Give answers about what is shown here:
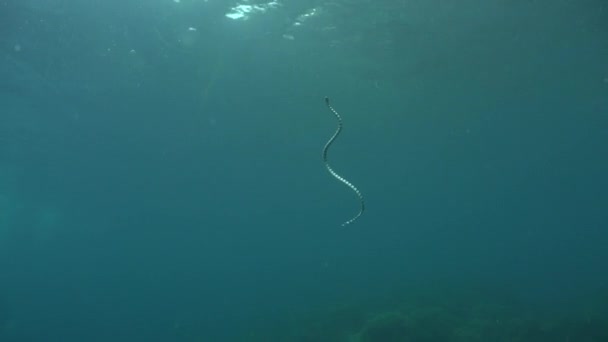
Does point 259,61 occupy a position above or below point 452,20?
below

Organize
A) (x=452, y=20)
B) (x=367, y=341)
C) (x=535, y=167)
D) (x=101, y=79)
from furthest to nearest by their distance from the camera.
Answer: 1. (x=535, y=167)
2. (x=101, y=79)
3. (x=452, y=20)
4. (x=367, y=341)

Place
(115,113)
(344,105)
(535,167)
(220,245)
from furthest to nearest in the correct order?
(220,245)
(535,167)
(344,105)
(115,113)

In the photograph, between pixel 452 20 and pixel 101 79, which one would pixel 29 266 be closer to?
pixel 101 79

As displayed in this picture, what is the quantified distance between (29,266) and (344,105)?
3977 inches

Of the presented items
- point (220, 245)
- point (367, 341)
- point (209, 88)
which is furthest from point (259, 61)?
point (220, 245)

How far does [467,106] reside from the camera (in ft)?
123

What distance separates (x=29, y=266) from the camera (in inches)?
4176

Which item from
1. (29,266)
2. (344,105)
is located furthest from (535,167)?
(29,266)

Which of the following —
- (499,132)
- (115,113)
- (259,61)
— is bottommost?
(499,132)

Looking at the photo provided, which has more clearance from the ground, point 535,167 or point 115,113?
point 115,113

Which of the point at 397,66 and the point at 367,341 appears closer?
the point at 367,341

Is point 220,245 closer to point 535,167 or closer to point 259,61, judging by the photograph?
point 535,167

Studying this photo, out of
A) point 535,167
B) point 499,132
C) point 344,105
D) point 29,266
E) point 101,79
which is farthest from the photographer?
point 29,266

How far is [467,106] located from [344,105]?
1099 cm
